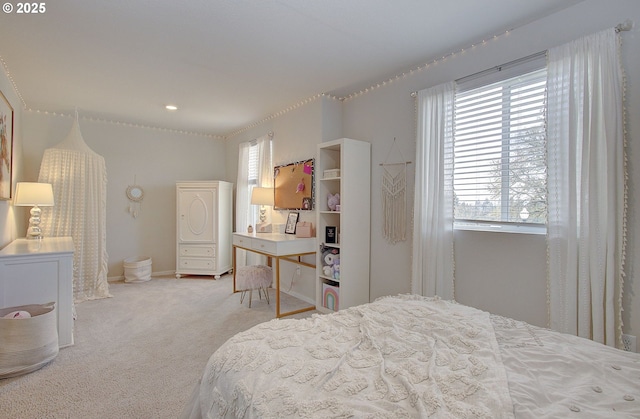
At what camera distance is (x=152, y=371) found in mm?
2203

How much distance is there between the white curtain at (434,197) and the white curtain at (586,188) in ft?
2.29

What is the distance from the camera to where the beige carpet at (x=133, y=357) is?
183cm

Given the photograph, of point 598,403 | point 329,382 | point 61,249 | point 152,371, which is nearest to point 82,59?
point 61,249

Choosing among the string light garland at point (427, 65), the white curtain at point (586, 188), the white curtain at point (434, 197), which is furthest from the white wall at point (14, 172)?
the white curtain at point (586, 188)

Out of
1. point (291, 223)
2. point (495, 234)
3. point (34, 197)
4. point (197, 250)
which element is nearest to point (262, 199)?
point (291, 223)

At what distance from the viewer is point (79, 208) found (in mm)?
3836

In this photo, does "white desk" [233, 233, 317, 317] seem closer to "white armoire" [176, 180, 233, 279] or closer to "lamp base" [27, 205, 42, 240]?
"white armoire" [176, 180, 233, 279]

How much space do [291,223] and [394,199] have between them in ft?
4.76

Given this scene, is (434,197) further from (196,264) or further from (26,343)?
(196,264)

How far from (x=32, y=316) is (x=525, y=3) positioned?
163 inches

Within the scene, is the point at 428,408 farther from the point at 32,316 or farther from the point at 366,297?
the point at 32,316

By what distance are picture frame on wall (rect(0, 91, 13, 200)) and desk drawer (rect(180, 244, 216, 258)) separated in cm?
224

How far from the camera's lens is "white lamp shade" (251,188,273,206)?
4.10 metres

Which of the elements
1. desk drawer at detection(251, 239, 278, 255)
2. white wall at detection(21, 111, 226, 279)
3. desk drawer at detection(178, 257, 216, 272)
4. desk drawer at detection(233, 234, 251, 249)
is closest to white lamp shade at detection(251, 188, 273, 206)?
desk drawer at detection(233, 234, 251, 249)
